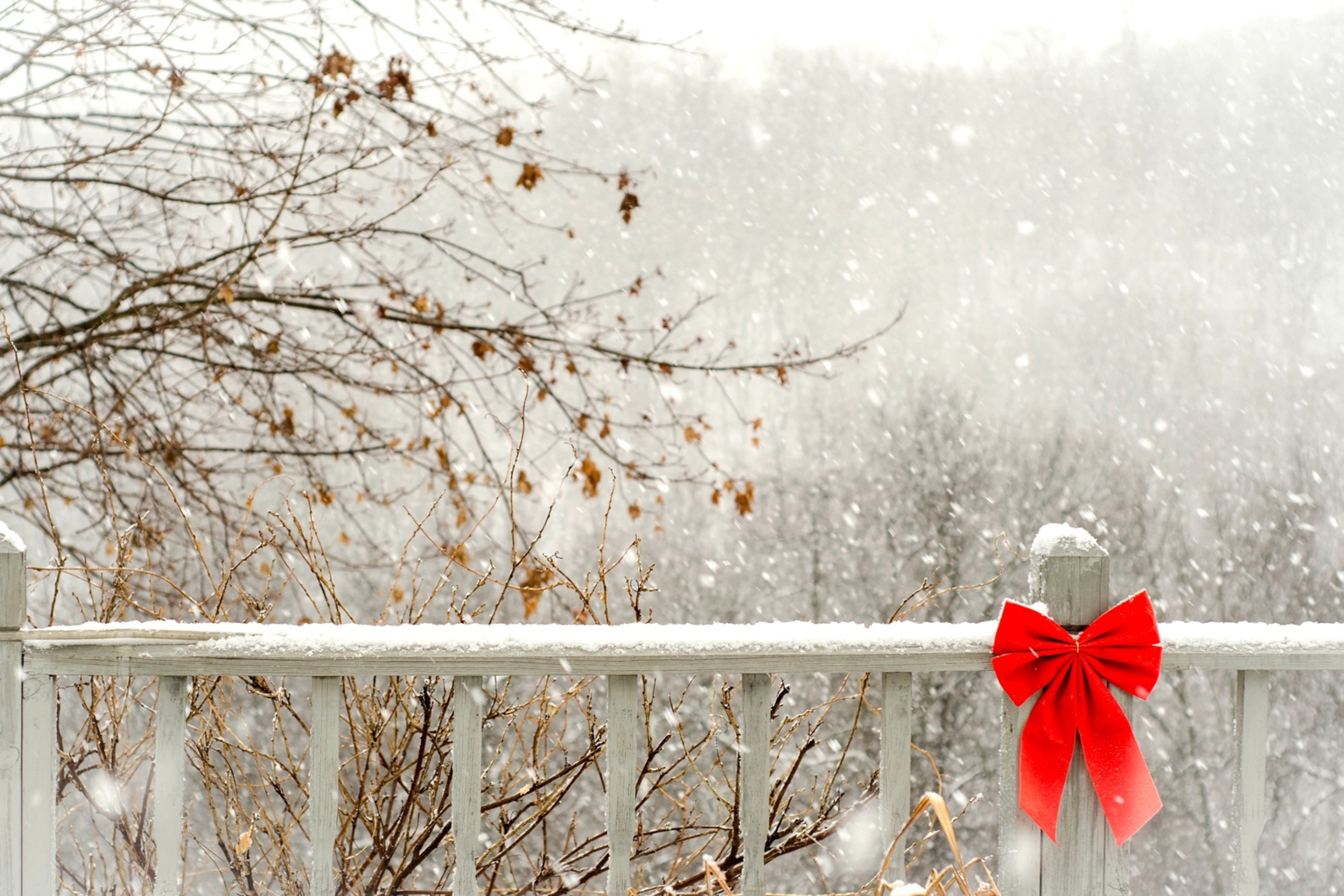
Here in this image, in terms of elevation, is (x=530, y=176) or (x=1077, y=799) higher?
(x=530, y=176)

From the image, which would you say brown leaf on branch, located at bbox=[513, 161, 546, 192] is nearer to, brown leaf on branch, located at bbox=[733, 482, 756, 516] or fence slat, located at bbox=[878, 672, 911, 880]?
brown leaf on branch, located at bbox=[733, 482, 756, 516]

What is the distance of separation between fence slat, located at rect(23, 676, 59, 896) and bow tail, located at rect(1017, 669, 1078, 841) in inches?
71.6

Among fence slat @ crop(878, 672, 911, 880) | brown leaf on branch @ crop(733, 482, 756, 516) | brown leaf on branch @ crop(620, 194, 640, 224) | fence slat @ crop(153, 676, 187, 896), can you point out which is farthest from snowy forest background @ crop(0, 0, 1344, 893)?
fence slat @ crop(878, 672, 911, 880)

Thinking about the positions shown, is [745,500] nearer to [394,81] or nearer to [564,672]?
[394,81]

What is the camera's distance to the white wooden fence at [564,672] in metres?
1.78

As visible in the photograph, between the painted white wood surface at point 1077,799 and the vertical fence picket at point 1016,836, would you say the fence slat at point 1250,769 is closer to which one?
the painted white wood surface at point 1077,799

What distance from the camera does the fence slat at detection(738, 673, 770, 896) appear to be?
1841 mm

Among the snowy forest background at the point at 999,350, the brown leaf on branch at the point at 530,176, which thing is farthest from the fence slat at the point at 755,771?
the snowy forest background at the point at 999,350

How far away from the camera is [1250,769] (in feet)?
6.36

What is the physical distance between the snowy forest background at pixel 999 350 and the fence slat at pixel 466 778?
42.2ft

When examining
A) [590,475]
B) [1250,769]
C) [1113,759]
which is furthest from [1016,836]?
[590,475]

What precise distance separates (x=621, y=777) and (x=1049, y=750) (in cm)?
81

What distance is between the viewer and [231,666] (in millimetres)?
1789

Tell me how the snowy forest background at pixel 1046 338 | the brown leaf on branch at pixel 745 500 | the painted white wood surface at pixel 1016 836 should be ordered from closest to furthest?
1. the painted white wood surface at pixel 1016 836
2. the brown leaf on branch at pixel 745 500
3. the snowy forest background at pixel 1046 338
